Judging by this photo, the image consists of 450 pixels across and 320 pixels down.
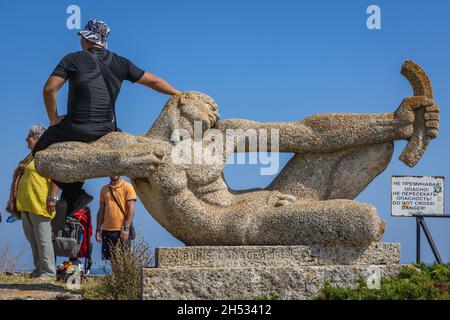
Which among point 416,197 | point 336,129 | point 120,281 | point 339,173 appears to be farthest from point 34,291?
point 416,197

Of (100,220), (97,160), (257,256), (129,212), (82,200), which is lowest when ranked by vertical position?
(257,256)

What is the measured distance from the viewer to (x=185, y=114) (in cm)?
776

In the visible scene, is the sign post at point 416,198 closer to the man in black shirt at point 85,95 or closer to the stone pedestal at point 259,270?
the stone pedestal at point 259,270

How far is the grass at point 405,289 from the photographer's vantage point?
687 centimetres

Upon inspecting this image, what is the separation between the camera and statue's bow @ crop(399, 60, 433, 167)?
7797mm

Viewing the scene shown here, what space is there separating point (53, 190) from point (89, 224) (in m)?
2.80

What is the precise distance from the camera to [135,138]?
7676 millimetres

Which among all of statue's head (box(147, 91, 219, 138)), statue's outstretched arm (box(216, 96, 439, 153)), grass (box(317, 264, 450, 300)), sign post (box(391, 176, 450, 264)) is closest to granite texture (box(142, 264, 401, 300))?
grass (box(317, 264, 450, 300))

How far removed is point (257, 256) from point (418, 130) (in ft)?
6.66

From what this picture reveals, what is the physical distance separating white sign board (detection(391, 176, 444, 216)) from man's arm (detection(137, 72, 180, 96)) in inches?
242

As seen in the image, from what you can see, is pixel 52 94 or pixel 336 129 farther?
pixel 336 129

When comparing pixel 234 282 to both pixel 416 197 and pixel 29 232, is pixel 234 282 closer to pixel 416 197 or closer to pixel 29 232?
pixel 29 232

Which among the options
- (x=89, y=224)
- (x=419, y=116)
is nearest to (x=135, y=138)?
(x=419, y=116)

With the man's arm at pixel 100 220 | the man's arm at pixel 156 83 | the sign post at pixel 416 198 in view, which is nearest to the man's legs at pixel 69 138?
the man's arm at pixel 156 83
